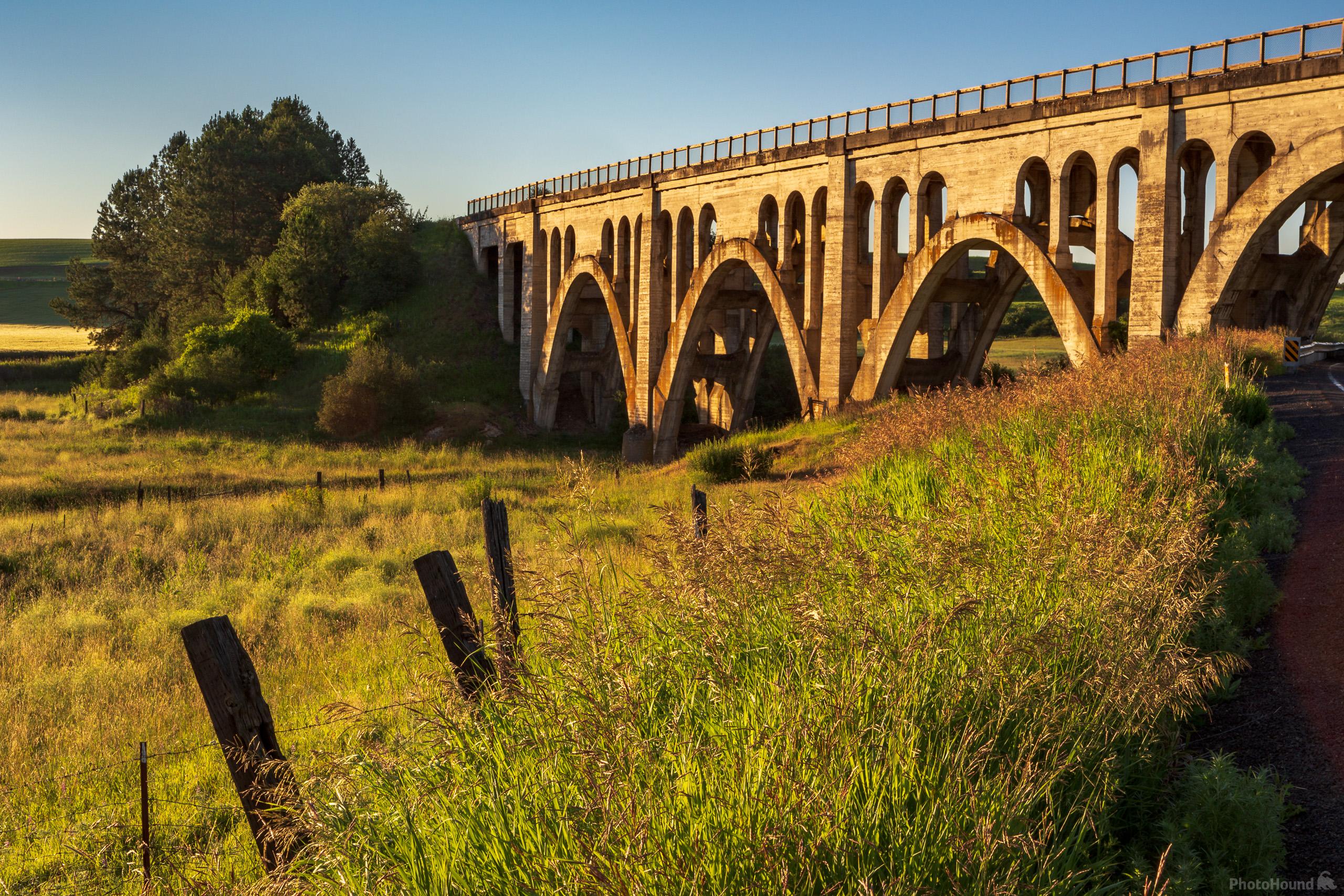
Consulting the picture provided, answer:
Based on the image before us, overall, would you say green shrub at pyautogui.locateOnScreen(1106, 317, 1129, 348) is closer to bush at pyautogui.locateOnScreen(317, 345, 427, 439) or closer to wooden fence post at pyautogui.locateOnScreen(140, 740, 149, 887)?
wooden fence post at pyautogui.locateOnScreen(140, 740, 149, 887)

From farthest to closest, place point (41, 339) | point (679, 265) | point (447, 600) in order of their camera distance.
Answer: point (41, 339)
point (679, 265)
point (447, 600)

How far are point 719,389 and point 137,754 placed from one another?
1464 inches

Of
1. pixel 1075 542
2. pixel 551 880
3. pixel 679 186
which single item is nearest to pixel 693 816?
pixel 551 880

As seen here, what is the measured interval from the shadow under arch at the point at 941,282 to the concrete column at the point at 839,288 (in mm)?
619

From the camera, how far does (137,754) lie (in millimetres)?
7562

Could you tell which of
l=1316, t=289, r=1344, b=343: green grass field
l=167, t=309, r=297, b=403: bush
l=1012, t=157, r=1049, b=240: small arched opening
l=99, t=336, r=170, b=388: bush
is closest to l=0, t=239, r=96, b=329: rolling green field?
l=99, t=336, r=170, b=388: bush

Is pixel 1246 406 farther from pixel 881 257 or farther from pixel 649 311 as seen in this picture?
pixel 649 311

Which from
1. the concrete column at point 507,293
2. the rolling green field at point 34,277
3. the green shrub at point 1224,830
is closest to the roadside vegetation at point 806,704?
the green shrub at point 1224,830

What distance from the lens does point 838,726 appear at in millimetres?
3209

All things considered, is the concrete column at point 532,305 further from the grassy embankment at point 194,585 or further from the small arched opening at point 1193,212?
the small arched opening at point 1193,212

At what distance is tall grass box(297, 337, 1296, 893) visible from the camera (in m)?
3.00

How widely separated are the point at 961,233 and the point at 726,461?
8066 millimetres

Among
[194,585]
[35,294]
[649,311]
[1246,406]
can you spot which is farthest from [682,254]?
[35,294]

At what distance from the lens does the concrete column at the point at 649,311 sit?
37.2 meters
